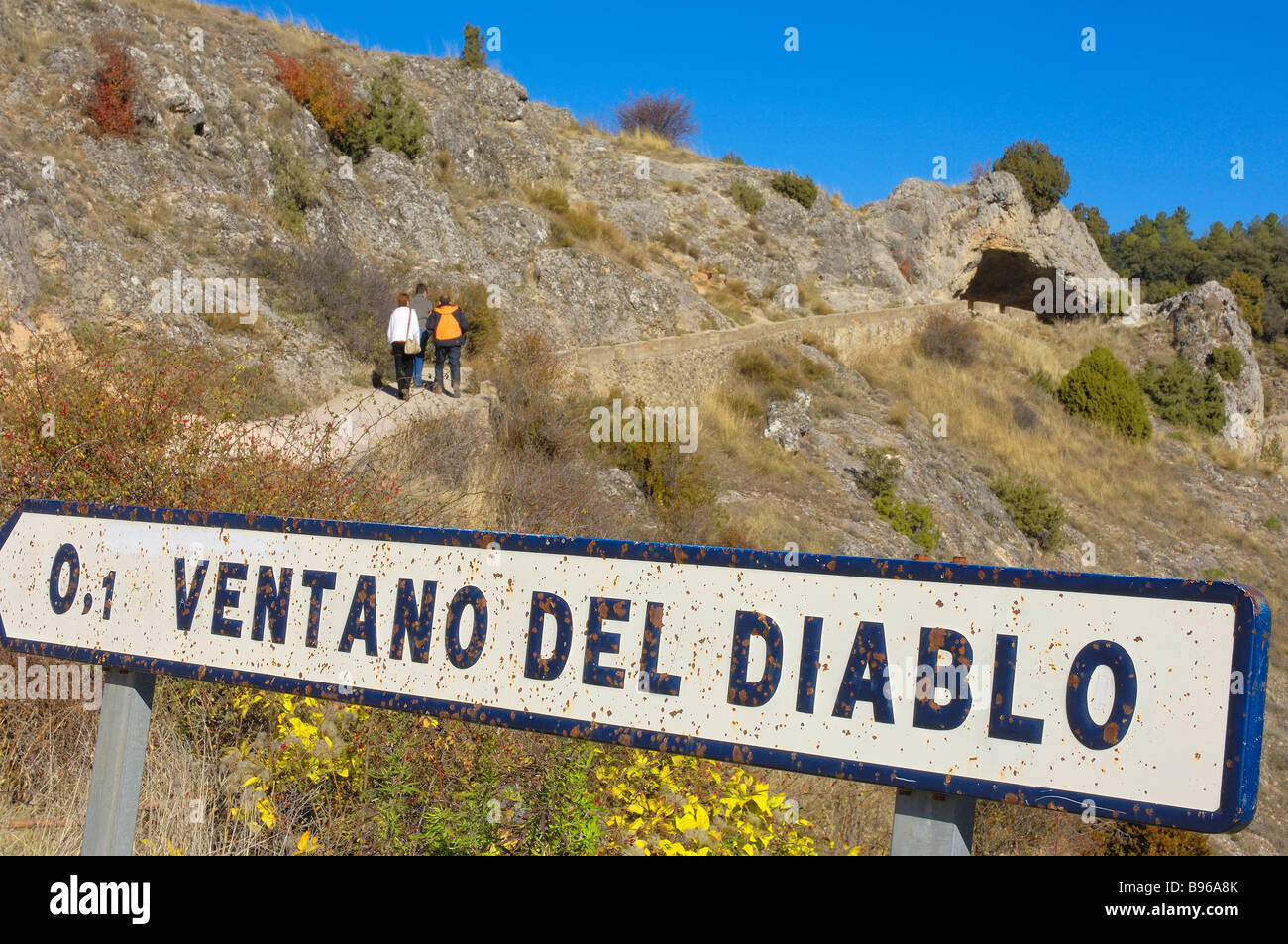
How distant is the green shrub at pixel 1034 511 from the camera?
18141 mm

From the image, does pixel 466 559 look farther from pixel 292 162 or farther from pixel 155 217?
pixel 292 162

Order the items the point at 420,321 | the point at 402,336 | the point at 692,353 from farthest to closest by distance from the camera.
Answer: the point at 692,353 < the point at 420,321 < the point at 402,336

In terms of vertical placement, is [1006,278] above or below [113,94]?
above

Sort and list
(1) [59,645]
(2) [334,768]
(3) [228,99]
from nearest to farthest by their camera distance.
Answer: (1) [59,645] → (2) [334,768] → (3) [228,99]

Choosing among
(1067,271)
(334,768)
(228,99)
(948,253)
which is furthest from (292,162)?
(1067,271)

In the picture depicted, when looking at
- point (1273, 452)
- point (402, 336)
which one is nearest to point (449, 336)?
point (402, 336)

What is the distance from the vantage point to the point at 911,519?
15969 millimetres

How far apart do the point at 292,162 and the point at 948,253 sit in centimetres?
2507

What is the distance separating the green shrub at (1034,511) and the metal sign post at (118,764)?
59.1 feet

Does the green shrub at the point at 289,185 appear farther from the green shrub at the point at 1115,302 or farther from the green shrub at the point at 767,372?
the green shrub at the point at 1115,302

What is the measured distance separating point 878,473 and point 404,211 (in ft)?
37.3

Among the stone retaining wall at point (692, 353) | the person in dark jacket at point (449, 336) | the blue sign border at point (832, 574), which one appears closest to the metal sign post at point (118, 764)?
the blue sign border at point (832, 574)

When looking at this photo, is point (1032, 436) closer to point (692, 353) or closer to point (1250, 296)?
point (692, 353)

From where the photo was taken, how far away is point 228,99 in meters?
17.6
